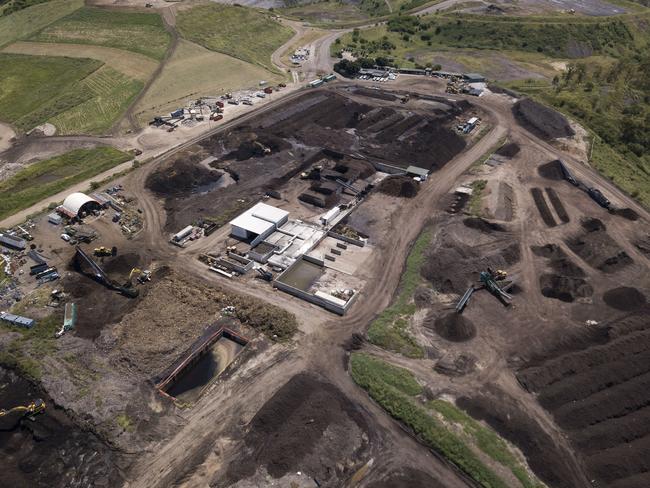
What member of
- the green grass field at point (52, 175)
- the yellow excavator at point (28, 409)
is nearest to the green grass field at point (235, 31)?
the green grass field at point (52, 175)

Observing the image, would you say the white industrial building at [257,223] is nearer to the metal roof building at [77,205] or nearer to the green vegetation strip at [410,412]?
the metal roof building at [77,205]

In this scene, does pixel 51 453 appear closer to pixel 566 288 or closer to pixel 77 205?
pixel 77 205

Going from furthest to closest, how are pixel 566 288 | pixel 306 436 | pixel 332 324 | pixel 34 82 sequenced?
pixel 34 82
pixel 566 288
pixel 332 324
pixel 306 436

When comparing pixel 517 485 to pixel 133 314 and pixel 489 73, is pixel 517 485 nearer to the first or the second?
pixel 133 314

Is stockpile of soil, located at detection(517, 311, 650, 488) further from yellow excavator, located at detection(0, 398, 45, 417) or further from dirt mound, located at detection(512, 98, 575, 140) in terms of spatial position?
dirt mound, located at detection(512, 98, 575, 140)

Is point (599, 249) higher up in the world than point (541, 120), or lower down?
lower down

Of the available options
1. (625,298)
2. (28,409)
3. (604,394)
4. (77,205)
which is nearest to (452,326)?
(604,394)

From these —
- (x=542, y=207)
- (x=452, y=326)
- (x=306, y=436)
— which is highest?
(x=542, y=207)
